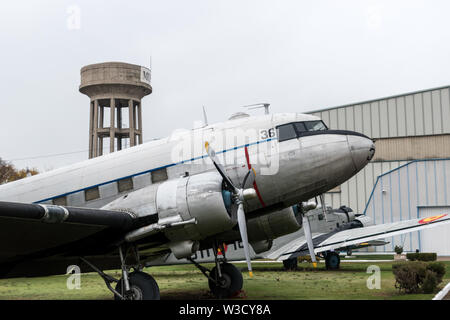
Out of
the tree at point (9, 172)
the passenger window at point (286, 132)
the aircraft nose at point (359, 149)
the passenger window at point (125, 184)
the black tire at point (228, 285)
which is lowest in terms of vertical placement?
the black tire at point (228, 285)

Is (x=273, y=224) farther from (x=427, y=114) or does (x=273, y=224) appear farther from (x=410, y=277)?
(x=427, y=114)

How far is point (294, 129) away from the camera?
11609 mm

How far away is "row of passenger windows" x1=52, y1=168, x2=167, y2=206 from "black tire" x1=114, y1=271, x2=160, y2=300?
2.16 meters

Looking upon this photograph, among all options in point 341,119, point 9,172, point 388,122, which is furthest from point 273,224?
point 9,172

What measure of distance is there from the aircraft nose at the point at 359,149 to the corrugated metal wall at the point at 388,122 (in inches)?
1112

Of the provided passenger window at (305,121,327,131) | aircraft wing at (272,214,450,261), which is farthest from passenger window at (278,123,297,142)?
aircraft wing at (272,214,450,261)

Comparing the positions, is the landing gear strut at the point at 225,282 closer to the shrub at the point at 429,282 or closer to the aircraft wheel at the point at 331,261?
the shrub at the point at 429,282

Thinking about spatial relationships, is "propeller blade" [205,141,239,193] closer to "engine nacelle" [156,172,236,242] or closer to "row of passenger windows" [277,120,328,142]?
"engine nacelle" [156,172,236,242]

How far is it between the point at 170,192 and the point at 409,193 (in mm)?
30335

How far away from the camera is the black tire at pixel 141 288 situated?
35.1ft

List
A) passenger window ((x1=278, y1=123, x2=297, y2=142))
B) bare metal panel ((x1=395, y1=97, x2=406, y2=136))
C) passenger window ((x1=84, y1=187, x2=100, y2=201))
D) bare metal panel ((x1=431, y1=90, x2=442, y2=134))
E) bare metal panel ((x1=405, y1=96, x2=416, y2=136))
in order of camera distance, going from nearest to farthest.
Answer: passenger window ((x1=278, y1=123, x2=297, y2=142)) < passenger window ((x1=84, y1=187, x2=100, y2=201)) < bare metal panel ((x1=431, y1=90, x2=442, y2=134)) < bare metal panel ((x1=405, y1=96, x2=416, y2=136)) < bare metal panel ((x1=395, y1=97, x2=406, y2=136))

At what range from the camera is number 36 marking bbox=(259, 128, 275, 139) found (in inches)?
457

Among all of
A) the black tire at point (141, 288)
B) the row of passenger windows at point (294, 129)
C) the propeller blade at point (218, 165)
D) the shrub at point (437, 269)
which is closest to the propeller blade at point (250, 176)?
the propeller blade at point (218, 165)
